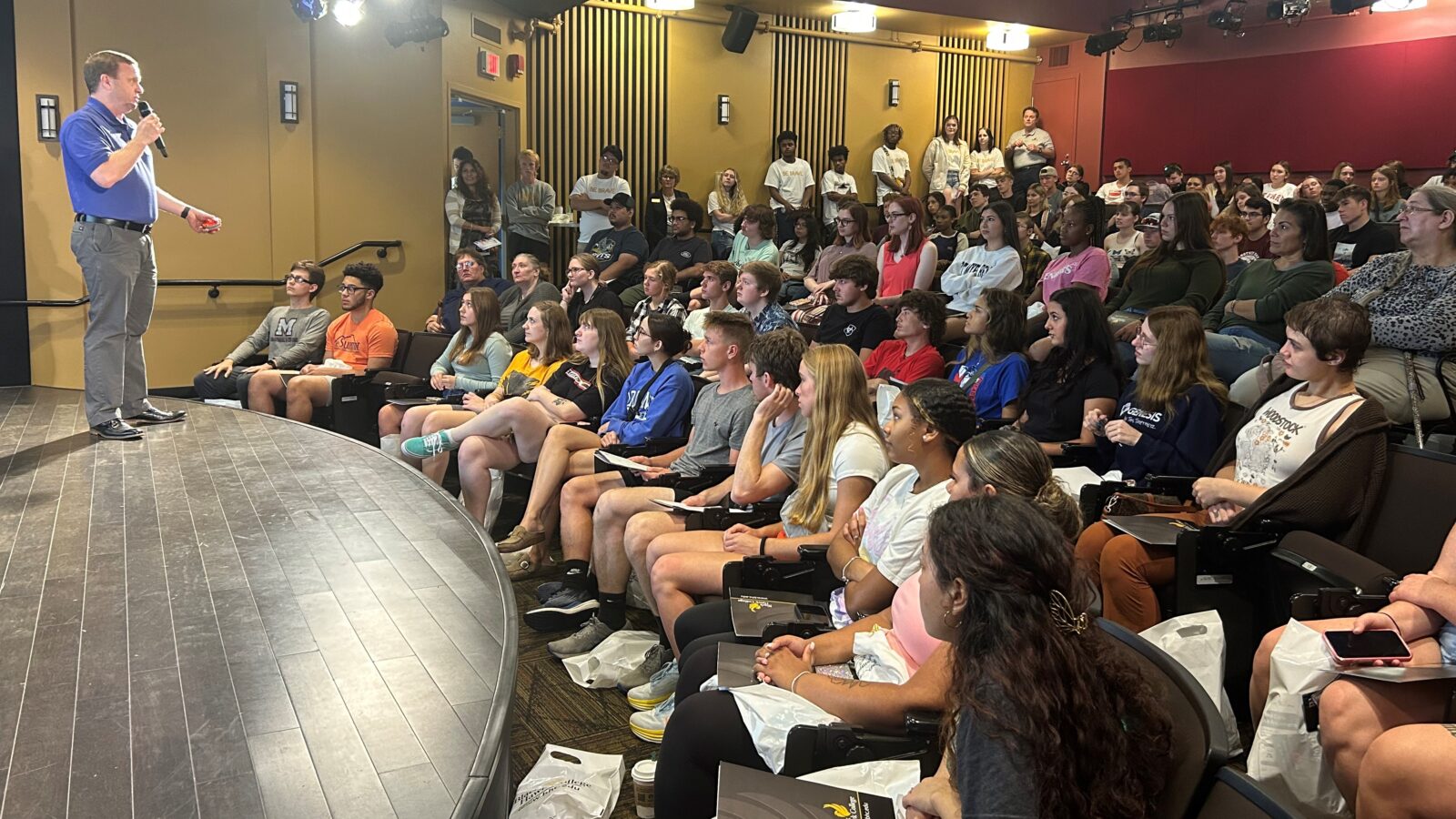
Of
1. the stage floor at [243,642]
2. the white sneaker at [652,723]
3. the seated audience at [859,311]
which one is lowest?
the white sneaker at [652,723]

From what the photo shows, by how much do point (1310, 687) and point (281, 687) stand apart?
2.11 m

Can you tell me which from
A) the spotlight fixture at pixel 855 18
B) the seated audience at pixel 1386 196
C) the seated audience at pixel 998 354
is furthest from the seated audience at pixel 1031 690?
the spotlight fixture at pixel 855 18

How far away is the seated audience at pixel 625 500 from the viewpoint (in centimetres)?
385

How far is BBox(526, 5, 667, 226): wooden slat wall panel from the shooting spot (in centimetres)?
1009

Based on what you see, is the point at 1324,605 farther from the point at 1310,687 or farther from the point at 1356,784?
the point at 1356,784

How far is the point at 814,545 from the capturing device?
302 centimetres

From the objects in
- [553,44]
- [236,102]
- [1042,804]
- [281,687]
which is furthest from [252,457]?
[553,44]

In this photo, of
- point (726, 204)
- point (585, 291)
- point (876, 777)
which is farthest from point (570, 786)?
point (726, 204)

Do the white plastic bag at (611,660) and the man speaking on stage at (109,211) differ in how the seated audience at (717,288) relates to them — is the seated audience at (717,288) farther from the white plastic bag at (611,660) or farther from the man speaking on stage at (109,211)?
the man speaking on stage at (109,211)

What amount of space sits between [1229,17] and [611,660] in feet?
33.1

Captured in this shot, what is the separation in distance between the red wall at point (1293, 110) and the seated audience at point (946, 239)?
3609 millimetres

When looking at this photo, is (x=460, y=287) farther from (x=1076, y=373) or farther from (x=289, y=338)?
(x=1076, y=373)

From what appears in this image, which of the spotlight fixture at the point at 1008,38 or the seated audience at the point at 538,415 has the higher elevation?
the spotlight fixture at the point at 1008,38

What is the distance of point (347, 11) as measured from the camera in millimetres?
7262
